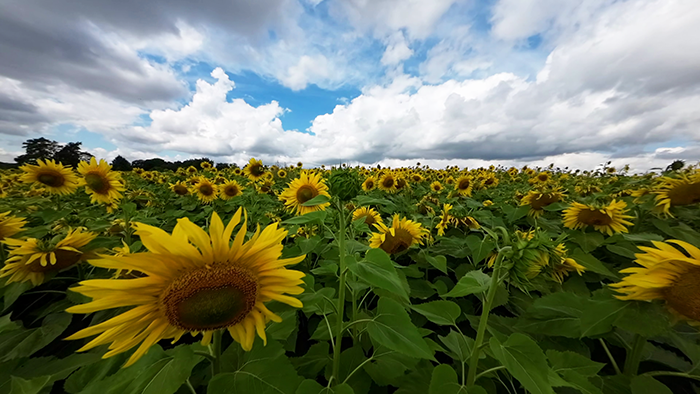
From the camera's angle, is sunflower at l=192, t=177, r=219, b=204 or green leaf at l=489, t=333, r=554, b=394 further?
sunflower at l=192, t=177, r=219, b=204

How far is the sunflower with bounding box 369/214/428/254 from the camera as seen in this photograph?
2479 mm

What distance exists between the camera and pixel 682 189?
2.75m

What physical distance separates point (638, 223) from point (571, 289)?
1.87 meters

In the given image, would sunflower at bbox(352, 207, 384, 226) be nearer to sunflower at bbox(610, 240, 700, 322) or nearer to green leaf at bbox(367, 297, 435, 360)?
green leaf at bbox(367, 297, 435, 360)

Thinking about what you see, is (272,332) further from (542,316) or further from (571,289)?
(571,289)

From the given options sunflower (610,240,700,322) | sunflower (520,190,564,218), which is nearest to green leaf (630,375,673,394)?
sunflower (610,240,700,322)

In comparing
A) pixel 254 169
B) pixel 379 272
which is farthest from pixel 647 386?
pixel 254 169

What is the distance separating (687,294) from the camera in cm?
113

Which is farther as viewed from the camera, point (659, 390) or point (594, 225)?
point (594, 225)

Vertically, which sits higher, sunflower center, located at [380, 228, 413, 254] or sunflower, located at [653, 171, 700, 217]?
sunflower, located at [653, 171, 700, 217]

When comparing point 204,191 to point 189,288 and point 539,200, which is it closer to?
point 189,288

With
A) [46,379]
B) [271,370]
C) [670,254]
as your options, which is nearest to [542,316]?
[670,254]

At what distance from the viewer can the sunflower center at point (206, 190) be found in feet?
18.0

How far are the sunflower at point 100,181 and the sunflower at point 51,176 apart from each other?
219 millimetres
